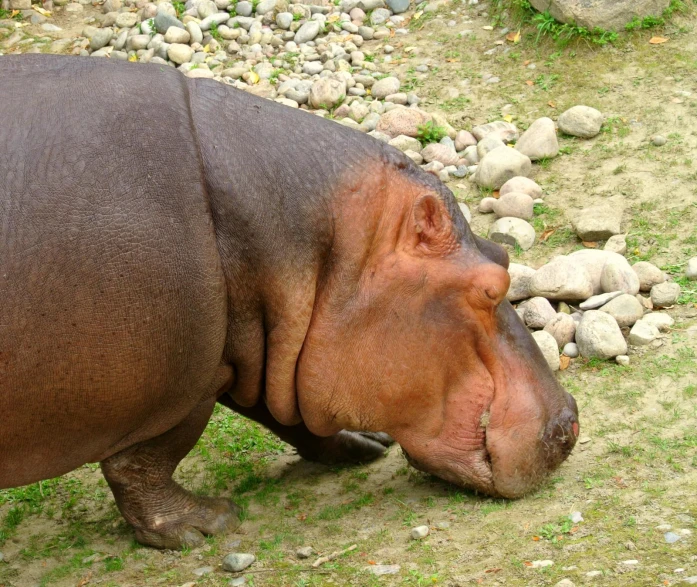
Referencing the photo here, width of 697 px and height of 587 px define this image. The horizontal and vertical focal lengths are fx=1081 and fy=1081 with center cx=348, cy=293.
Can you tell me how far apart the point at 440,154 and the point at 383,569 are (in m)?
4.42

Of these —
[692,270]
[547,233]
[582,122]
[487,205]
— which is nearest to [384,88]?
[582,122]

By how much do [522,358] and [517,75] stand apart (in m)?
4.78

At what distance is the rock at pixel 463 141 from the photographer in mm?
8148

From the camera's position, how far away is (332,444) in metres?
5.32

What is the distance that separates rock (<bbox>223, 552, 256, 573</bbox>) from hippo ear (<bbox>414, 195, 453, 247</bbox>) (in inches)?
57.8

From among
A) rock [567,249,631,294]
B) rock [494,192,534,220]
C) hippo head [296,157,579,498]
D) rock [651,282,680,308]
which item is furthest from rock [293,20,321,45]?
hippo head [296,157,579,498]

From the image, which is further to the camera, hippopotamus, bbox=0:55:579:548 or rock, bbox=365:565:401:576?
rock, bbox=365:565:401:576

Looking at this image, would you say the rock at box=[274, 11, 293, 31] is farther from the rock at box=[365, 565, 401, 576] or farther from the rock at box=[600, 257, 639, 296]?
the rock at box=[365, 565, 401, 576]

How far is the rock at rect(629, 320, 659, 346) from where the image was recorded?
5.71 m

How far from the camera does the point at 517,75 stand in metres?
8.80

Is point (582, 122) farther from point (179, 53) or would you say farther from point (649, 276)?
point (179, 53)

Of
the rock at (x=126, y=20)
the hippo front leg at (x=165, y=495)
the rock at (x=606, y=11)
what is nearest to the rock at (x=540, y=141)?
the rock at (x=606, y=11)

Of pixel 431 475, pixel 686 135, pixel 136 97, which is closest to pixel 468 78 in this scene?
pixel 686 135

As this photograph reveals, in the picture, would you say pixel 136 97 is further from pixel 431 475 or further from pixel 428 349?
pixel 431 475
